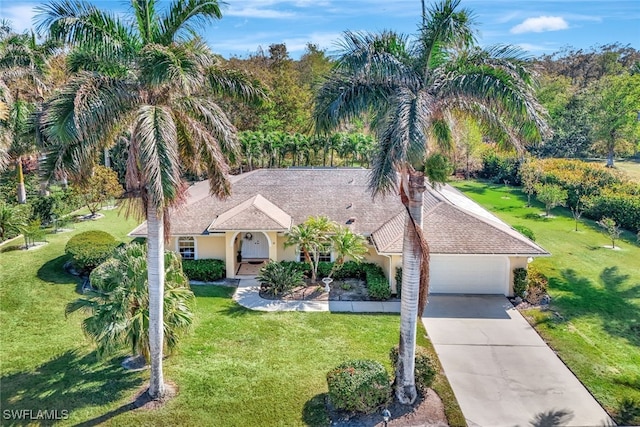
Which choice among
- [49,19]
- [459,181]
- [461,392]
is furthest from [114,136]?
[459,181]

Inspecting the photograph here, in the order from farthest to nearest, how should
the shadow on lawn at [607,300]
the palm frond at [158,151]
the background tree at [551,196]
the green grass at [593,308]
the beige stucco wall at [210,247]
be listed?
the background tree at [551,196]
the beige stucco wall at [210,247]
the shadow on lawn at [607,300]
the green grass at [593,308]
the palm frond at [158,151]

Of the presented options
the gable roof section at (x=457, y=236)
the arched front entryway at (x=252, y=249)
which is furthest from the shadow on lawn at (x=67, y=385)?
the gable roof section at (x=457, y=236)

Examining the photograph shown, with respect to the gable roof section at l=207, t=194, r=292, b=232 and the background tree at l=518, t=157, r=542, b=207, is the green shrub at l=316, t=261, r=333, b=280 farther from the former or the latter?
the background tree at l=518, t=157, r=542, b=207

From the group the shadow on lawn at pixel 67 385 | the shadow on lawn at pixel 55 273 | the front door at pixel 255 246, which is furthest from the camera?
the front door at pixel 255 246

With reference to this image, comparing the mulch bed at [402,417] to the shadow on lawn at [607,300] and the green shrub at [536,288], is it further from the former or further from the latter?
the green shrub at [536,288]

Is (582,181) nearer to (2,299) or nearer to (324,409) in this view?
(324,409)

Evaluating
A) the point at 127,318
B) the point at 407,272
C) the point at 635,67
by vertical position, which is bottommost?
the point at 127,318
